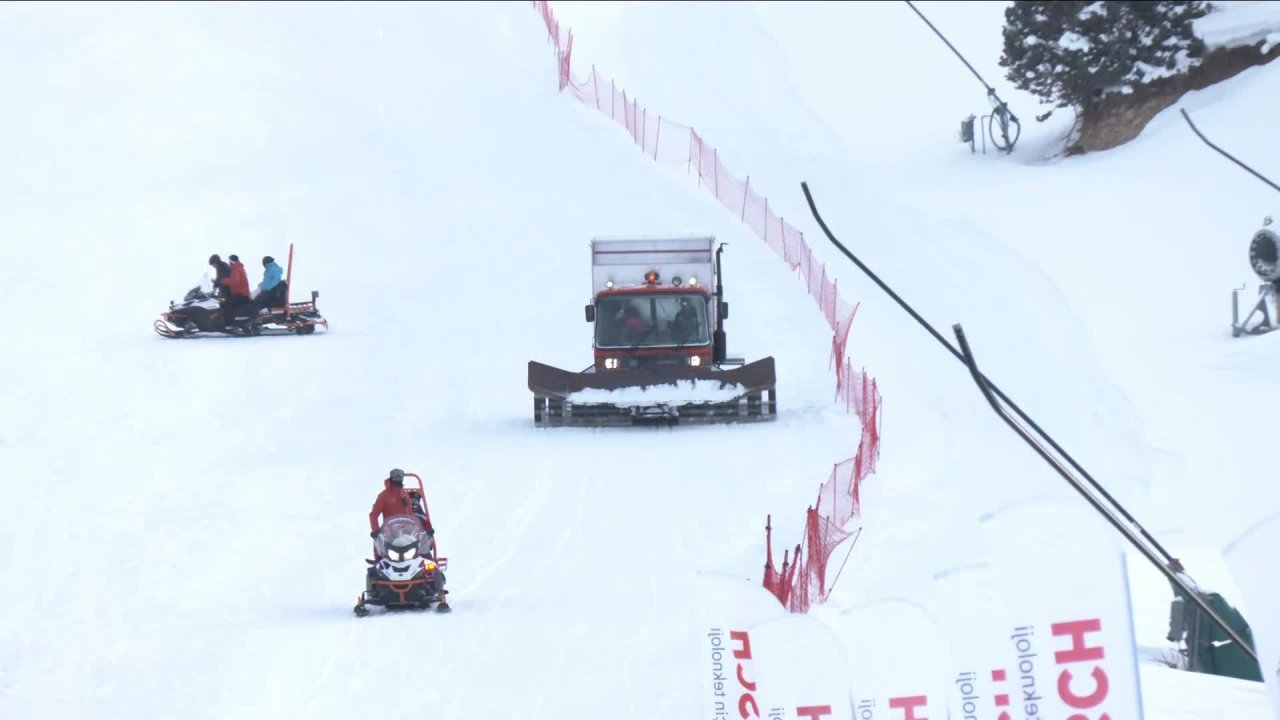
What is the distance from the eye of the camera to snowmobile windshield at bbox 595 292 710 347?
2267 centimetres

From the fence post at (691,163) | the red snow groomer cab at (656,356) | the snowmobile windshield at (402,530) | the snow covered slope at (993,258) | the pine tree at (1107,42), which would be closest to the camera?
the snowmobile windshield at (402,530)

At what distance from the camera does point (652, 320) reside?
74.9 feet

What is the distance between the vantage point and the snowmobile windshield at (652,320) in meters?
22.7

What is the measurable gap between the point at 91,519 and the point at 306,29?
32.0 meters

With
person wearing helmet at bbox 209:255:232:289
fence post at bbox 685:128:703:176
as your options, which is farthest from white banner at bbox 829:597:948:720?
fence post at bbox 685:128:703:176

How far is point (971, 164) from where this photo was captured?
39.5 metres

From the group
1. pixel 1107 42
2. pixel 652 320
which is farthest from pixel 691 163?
pixel 652 320

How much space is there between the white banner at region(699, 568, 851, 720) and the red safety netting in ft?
12.5

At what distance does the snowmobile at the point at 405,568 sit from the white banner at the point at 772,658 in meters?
5.16

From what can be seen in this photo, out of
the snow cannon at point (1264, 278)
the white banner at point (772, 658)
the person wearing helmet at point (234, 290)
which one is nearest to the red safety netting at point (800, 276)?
the white banner at point (772, 658)

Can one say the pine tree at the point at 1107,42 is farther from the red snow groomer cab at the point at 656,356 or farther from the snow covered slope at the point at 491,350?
the red snow groomer cab at the point at 656,356

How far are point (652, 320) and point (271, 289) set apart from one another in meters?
6.25

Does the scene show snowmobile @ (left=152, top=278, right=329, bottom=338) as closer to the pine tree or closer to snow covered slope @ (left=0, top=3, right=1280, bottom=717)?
snow covered slope @ (left=0, top=3, right=1280, bottom=717)

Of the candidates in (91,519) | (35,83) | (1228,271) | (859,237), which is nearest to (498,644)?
(91,519)
